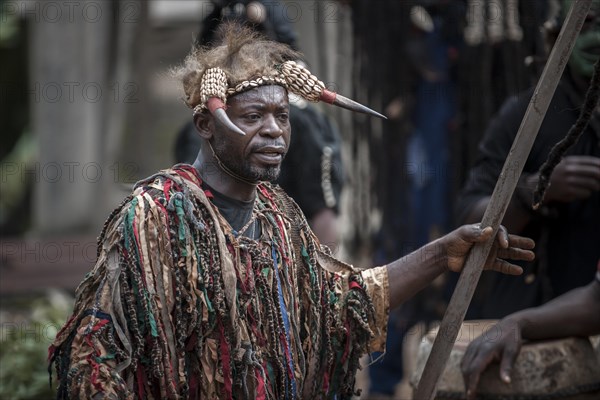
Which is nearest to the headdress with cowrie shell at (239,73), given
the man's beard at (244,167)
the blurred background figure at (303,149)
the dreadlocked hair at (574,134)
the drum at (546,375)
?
the man's beard at (244,167)

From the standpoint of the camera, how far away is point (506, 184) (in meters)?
4.17

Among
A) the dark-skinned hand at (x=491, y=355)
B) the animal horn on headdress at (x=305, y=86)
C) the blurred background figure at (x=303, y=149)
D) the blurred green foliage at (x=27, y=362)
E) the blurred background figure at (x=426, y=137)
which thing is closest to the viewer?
the animal horn on headdress at (x=305, y=86)

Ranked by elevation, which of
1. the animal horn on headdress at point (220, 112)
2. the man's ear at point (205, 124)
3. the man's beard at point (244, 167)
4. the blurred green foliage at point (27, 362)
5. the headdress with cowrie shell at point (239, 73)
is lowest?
the blurred green foliage at point (27, 362)

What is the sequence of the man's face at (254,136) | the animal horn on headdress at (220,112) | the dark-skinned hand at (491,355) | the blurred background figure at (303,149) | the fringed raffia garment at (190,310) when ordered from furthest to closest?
the blurred background figure at (303,149) → the dark-skinned hand at (491,355) → the man's face at (254,136) → the animal horn on headdress at (220,112) → the fringed raffia garment at (190,310)

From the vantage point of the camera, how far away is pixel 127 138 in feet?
47.1

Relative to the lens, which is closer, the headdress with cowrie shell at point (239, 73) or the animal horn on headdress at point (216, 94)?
the animal horn on headdress at point (216, 94)

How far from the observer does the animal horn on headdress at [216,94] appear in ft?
13.2

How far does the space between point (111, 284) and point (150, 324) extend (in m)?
0.19

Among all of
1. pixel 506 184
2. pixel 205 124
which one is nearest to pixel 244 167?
pixel 205 124

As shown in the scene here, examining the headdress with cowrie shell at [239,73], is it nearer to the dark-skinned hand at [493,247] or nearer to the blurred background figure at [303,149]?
the dark-skinned hand at [493,247]

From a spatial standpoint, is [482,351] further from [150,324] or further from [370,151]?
[370,151]

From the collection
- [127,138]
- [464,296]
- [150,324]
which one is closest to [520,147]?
[464,296]

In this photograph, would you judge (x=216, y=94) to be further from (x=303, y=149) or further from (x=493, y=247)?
(x=303, y=149)

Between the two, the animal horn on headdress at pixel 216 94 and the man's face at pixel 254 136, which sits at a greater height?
the animal horn on headdress at pixel 216 94
